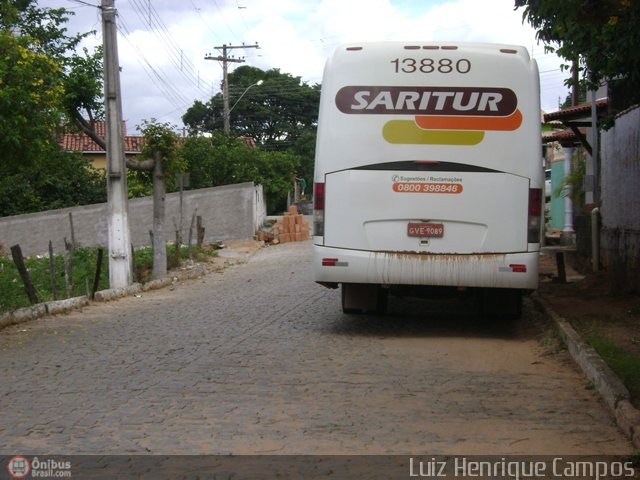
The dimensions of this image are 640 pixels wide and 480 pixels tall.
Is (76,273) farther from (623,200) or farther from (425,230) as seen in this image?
(623,200)

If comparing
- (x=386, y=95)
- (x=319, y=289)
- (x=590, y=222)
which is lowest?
(x=319, y=289)

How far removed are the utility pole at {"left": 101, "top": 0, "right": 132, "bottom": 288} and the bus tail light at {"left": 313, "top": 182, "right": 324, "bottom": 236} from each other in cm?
784

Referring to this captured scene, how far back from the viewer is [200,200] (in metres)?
30.7

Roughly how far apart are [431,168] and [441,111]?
0.69m

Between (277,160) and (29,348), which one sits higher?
(277,160)

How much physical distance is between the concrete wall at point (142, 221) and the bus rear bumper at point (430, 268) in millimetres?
19622

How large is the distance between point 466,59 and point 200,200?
21.7m

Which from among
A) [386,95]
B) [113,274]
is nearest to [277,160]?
[113,274]

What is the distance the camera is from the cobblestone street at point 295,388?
19.0 feet

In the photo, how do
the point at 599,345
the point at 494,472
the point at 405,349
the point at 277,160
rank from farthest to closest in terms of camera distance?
1. the point at 277,160
2. the point at 405,349
3. the point at 599,345
4. the point at 494,472

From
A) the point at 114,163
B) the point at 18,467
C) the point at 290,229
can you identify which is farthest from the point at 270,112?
the point at 18,467

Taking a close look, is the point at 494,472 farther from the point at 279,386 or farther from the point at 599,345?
the point at 599,345

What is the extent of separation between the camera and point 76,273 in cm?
2008

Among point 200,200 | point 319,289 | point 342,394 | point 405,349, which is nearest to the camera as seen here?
point 342,394
